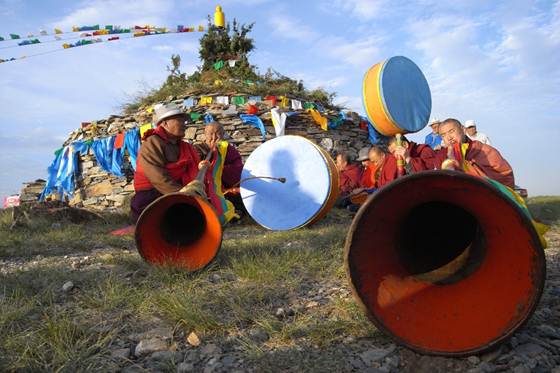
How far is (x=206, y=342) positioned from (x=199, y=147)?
3681 millimetres

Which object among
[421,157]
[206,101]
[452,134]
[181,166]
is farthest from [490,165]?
[206,101]

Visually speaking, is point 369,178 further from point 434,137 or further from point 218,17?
point 218,17

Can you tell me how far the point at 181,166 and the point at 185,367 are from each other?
3.28 m

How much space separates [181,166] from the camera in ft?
15.0

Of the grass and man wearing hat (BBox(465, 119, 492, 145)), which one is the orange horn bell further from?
man wearing hat (BBox(465, 119, 492, 145))

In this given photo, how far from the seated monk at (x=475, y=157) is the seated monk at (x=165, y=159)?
2.34 meters

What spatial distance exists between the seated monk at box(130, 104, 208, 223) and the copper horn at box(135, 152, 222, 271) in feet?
3.45

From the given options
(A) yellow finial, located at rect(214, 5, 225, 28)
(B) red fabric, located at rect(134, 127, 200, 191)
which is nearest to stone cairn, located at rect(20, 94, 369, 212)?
(A) yellow finial, located at rect(214, 5, 225, 28)

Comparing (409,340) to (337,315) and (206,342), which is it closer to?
(337,315)

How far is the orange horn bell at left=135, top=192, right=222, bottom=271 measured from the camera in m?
2.76

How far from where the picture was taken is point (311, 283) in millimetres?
2494

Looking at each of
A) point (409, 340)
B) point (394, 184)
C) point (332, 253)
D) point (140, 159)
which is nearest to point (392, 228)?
point (394, 184)

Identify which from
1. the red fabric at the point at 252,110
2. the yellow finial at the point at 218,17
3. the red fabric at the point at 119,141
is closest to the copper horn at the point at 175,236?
the red fabric at the point at 252,110

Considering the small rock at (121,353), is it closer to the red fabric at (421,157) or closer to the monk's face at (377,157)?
the red fabric at (421,157)
